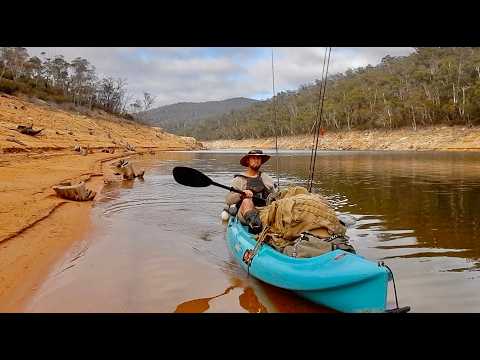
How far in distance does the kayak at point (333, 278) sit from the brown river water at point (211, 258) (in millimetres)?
267

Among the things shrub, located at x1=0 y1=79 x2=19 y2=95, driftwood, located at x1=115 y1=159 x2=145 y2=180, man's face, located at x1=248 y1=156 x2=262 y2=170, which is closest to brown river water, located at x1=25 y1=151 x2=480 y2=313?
man's face, located at x1=248 y1=156 x2=262 y2=170

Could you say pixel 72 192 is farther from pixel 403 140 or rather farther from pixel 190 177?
pixel 403 140

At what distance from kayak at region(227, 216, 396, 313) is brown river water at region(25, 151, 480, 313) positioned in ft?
0.87

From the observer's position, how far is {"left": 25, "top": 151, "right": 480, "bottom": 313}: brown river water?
4.30 metres

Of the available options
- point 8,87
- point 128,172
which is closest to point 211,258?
point 128,172

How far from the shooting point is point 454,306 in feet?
13.6

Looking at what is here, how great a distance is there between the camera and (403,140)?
5334cm

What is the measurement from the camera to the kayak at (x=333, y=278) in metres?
3.39

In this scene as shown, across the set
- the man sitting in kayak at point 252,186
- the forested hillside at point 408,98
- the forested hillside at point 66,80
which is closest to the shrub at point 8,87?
the forested hillside at point 66,80

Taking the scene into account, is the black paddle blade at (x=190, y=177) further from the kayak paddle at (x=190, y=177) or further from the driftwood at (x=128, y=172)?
the driftwood at (x=128, y=172)
